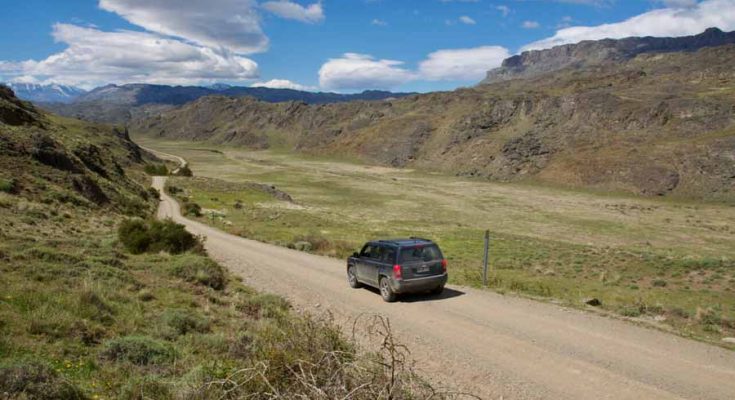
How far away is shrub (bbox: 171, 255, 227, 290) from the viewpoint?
15802mm

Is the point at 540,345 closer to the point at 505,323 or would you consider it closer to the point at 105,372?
the point at 505,323

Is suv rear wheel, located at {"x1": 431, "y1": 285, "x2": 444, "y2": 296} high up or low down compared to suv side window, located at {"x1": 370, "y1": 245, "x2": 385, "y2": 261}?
down

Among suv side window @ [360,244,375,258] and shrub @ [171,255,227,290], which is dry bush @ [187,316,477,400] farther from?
shrub @ [171,255,227,290]

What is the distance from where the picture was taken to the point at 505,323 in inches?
482

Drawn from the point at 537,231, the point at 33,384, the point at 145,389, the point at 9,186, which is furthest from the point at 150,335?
the point at 537,231

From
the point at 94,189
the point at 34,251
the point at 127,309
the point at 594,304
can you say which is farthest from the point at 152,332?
the point at 94,189

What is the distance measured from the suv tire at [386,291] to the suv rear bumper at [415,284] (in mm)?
225

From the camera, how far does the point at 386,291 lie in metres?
15.2

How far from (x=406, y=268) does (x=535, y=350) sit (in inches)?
203

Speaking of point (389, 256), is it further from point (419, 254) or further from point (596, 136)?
point (596, 136)

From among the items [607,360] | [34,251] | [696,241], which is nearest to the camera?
[607,360]

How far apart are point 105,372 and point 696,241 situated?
50.6m

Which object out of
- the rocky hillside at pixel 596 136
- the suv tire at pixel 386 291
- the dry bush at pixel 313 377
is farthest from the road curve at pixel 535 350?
the rocky hillside at pixel 596 136

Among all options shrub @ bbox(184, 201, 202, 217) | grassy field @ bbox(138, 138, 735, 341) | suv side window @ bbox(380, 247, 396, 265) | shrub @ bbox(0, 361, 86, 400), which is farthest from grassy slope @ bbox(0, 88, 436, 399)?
shrub @ bbox(184, 201, 202, 217)
